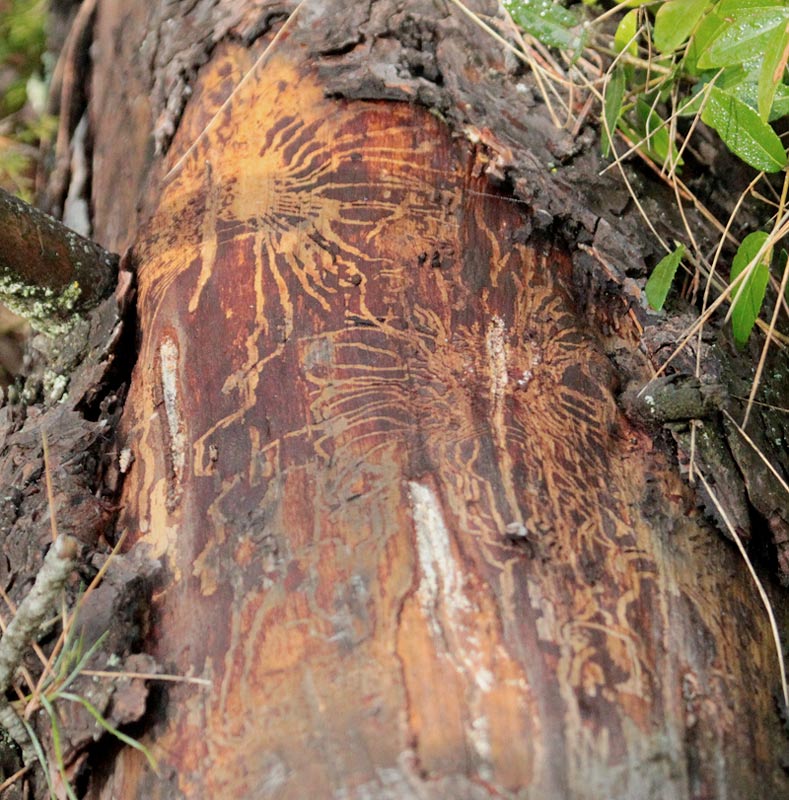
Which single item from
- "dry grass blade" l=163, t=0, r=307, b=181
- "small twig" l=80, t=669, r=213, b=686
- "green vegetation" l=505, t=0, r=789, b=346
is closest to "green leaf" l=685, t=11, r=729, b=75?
"green vegetation" l=505, t=0, r=789, b=346

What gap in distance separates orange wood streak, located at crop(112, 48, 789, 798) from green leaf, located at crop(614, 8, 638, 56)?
0.40 metres

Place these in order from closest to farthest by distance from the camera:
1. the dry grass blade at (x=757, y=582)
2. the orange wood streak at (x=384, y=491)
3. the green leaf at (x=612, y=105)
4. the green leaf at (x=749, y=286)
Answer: the orange wood streak at (x=384, y=491) < the dry grass blade at (x=757, y=582) < the green leaf at (x=749, y=286) < the green leaf at (x=612, y=105)

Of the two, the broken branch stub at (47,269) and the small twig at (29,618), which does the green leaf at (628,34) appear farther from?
the small twig at (29,618)

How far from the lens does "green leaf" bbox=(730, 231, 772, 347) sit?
5.04 feet

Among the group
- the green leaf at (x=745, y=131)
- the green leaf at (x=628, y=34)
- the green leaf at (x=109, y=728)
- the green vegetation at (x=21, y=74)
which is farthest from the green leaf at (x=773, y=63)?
the green vegetation at (x=21, y=74)

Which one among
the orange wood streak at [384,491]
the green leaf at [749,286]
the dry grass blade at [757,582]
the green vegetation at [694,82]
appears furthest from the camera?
the green leaf at [749,286]

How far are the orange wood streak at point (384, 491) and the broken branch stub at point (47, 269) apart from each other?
9cm

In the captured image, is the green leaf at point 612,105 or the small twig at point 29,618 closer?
the small twig at point 29,618

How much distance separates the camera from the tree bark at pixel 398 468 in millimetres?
1147

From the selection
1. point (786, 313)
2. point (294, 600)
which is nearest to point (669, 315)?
point (786, 313)

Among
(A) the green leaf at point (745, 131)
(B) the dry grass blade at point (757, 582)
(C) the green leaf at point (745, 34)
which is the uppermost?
(C) the green leaf at point (745, 34)

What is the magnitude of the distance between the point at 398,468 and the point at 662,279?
537 mm

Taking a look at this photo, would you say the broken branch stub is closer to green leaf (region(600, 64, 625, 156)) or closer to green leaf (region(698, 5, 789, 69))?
green leaf (region(600, 64, 625, 156))

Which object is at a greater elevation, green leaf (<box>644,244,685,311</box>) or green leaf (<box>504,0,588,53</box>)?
green leaf (<box>504,0,588,53</box>)
